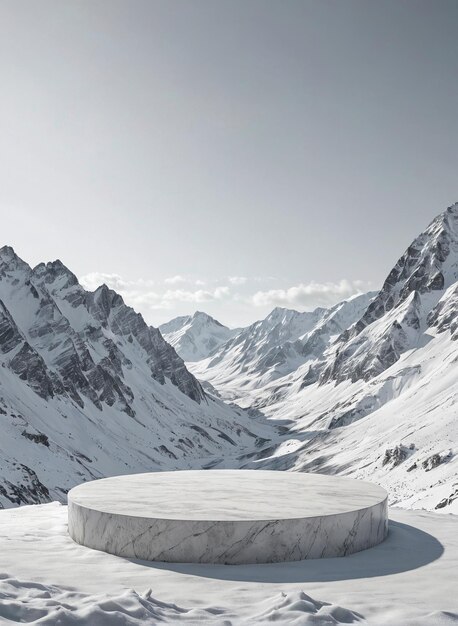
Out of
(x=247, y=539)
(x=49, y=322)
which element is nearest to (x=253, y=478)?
(x=247, y=539)

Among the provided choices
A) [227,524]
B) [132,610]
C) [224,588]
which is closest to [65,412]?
[227,524]

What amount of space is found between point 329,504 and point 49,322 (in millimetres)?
157555

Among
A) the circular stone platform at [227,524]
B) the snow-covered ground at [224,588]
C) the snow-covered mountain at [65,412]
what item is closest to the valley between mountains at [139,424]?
the snow-covered mountain at [65,412]

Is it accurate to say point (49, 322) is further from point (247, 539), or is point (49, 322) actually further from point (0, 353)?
point (247, 539)

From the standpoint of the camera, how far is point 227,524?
13.7 metres

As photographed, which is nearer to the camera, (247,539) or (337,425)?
(247,539)

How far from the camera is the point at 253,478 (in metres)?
24.0

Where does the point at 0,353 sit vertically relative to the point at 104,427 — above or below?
above

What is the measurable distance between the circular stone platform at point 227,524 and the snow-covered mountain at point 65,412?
157 feet

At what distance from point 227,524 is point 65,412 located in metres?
120

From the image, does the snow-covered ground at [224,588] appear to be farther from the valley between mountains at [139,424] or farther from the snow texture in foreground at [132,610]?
the valley between mountains at [139,424]

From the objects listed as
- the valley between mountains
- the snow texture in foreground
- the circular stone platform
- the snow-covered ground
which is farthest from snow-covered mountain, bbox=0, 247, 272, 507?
the snow texture in foreground

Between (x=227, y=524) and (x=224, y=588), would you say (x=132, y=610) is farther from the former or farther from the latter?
(x=227, y=524)

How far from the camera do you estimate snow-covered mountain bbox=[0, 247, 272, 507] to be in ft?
266
